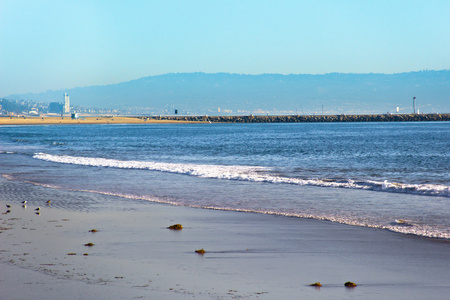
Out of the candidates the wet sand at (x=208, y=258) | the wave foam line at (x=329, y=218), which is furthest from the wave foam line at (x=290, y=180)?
the wet sand at (x=208, y=258)

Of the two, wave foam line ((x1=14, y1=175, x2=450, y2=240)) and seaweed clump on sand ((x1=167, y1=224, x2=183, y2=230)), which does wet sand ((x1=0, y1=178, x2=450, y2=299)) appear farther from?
wave foam line ((x1=14, y1=175, x2=450, y2=240))

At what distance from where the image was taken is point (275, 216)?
14008 mm

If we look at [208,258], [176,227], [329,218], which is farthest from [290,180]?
[208,258]

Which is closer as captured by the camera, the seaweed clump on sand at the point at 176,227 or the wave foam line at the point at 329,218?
the wave foam line at the point at 329,218

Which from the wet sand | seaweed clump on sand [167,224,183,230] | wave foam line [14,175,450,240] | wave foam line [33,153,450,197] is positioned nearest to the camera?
the wet sand

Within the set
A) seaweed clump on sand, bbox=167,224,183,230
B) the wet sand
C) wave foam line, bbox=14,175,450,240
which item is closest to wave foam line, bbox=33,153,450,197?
wave foam line, bbox=14,175,450,240

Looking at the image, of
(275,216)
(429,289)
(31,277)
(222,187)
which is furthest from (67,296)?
(222,187)

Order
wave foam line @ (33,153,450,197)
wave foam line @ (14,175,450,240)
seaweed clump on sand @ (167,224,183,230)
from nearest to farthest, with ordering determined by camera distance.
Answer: wave foam line @ (14,175,450,240), seaweed clump on sand @ (167,224,183,230), wave foam line @ (33,153,450,197)

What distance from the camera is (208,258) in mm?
9211

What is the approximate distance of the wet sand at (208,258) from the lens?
24.1 ft

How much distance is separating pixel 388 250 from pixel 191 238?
4.04 metres

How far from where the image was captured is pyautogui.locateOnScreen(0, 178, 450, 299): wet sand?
7348 mm

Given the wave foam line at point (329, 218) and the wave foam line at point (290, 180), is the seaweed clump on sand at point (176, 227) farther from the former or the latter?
the wave foam line at point (290, 180)

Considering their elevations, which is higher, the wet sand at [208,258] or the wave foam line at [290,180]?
the wet sand at [208,258]
